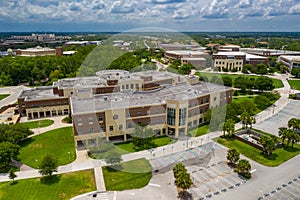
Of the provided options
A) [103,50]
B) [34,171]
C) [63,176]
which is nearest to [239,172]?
[63,176]

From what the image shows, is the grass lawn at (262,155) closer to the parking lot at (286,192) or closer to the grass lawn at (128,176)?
the parking lot at (286,192)

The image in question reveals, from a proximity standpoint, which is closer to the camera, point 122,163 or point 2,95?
point 122,163

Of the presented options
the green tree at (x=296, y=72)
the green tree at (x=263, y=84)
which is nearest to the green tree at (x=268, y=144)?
the green tree at (x=263, y=84)

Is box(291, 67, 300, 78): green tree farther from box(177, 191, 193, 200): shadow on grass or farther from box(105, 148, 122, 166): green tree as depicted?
box(105, 148, 122, 166): green tree

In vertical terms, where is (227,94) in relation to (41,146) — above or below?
above

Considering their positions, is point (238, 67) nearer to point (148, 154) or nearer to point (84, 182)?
point (148, 154)

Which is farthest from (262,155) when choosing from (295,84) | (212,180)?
(295,84)

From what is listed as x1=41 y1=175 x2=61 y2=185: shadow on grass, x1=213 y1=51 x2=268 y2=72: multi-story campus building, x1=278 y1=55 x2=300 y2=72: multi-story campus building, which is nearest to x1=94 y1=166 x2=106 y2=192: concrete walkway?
x1=41 y1=175 x2=61 y2=185: shadow on grass
